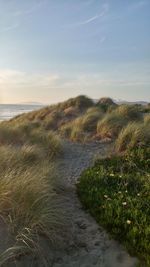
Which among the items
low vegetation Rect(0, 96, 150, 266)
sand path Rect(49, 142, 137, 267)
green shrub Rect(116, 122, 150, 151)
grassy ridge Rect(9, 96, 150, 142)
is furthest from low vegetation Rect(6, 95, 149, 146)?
sand path Rect(49, 142, 137, 267)

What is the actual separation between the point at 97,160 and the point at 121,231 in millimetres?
3831

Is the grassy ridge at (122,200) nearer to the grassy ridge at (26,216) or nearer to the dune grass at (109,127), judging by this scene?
the grassy ridge at (26,216)

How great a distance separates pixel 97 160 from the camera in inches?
324

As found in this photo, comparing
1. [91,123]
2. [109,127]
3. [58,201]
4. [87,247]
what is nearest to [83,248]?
[87,247]

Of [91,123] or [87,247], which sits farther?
[91,123]

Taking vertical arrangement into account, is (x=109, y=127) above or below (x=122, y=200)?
above

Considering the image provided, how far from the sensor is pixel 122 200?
5.17 metres

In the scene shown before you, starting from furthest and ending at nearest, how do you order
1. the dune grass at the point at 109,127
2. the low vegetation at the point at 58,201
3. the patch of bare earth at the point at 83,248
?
the dune grass at the point at 109,127 → the low vegetation at the point at 58,201 → the patch of bare earth at the point at 83,248

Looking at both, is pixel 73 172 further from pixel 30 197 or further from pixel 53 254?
pixel 53 254

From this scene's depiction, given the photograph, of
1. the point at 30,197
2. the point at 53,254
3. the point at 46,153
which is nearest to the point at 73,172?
the point at 46,153

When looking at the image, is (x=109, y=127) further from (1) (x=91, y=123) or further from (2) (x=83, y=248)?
(2) (x=83, y=248)

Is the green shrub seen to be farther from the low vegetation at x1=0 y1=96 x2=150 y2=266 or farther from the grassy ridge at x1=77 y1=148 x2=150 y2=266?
the grassy ridge at x1=77 y1=148 x2=150 y2=266

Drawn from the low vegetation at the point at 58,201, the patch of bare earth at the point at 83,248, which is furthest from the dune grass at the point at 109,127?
the patch of bare earth at the point at 83,248

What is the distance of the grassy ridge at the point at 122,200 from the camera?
4191 millimetres
